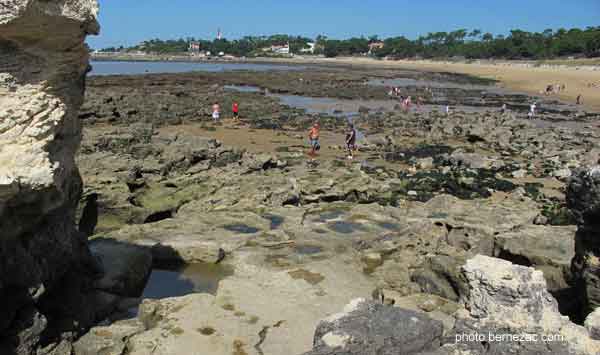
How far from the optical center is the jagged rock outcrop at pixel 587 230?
19.7 feet

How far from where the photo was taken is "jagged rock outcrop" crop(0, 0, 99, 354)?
5383mm

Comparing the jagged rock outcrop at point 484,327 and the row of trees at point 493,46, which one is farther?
the row of trees at point 493,46

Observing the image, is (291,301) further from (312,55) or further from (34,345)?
(312,55)

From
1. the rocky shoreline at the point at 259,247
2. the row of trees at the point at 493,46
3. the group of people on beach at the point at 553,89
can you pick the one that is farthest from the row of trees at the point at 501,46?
the rocky shoreline at the point at 259,247

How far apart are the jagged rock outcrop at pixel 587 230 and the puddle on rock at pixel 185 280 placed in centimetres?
544

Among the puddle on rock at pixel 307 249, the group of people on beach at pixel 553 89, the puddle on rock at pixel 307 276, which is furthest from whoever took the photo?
the group of people on beach at pixel 553 89

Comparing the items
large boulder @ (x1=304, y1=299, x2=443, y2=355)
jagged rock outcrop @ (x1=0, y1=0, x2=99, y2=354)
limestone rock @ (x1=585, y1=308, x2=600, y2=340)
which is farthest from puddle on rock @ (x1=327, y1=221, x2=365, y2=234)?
limestone rock @ (x1=585, y1=308, x2=600, y2=340)

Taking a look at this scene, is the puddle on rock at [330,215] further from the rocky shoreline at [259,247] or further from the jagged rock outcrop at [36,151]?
the jagged rock outcrop at [36,151]

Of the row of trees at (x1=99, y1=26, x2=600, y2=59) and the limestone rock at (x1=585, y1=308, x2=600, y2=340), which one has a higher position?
the row of trees at (x1=99, y1=26, x2=600, y2=59)

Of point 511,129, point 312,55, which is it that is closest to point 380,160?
point 511,129

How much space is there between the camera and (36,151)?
5.54m

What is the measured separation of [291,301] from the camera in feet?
25.2

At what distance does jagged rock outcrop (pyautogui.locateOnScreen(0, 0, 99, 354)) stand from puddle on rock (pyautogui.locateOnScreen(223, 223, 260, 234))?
436 centimetres

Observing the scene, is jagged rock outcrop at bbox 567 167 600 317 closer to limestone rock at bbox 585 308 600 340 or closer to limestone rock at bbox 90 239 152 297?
limestone rock at bbox 585 308 600 340
